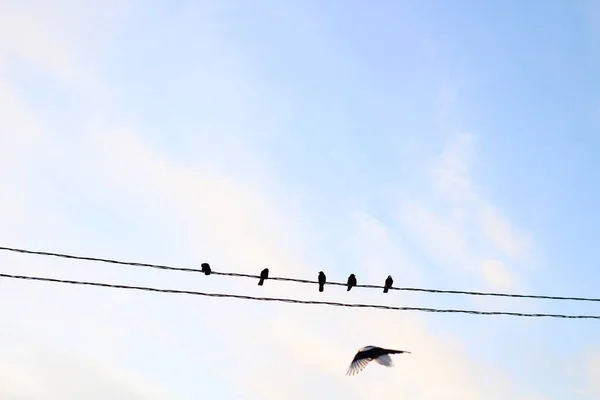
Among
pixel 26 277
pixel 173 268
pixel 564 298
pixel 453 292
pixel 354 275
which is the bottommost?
pixel 26 277

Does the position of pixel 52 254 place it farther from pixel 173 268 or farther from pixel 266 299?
pixel 266 299

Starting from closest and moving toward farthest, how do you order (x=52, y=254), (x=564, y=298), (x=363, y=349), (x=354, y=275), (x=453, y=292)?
1. (x=52, y=254)
2. (x=453, y=292)
3. (x=564, y=298)
4. (x=363, y=349)
5. (x=354, y=275)

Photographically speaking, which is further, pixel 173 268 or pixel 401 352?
pixel 401 352

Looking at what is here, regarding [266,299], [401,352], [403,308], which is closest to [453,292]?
[403,308]

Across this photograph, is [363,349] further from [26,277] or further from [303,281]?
[26,277]

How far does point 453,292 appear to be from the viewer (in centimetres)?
1562

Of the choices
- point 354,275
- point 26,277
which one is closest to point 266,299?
point 26,277

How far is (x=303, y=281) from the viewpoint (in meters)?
15.2

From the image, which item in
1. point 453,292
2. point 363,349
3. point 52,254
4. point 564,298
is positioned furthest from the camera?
point 363,349

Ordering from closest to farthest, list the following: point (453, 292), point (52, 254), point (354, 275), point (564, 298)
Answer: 1. point (52, 254)
2. point (453, 292)
3. point (564, 298)
4. point (354, 275)

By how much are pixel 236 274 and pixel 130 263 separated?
8.27 ft

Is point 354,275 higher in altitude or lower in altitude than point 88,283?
higher

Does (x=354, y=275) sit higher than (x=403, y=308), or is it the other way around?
(x=354, y=275)

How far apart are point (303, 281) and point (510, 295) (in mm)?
5624
